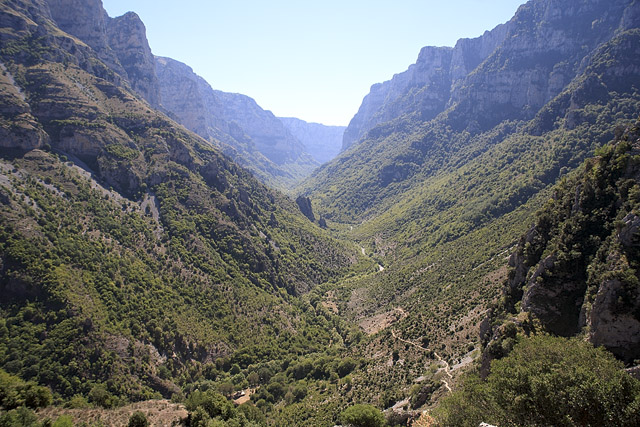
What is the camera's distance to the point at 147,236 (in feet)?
323

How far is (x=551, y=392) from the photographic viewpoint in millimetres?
24766

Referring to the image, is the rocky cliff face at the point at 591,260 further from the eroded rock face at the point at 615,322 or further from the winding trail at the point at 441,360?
the winding trail at the point at 441,360

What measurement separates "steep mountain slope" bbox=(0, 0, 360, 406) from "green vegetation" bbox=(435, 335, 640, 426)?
54251mm

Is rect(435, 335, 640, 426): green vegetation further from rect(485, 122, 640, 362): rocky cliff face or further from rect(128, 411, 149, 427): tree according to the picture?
rect(128, 411, 149, 427): tree

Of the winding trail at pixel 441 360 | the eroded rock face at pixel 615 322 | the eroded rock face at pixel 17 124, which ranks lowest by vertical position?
the winding trail at pixel 441 360

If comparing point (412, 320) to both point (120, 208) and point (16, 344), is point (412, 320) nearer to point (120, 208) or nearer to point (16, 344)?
point (16, 344)

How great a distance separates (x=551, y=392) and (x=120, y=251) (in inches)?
3718

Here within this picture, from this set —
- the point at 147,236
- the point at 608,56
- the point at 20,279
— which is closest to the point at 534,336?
the point at 20,279

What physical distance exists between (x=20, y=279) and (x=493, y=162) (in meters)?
193

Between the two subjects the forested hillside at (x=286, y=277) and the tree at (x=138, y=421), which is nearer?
the forested hillside at (x=286, y=277)

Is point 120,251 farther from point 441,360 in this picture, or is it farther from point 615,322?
point 615,322

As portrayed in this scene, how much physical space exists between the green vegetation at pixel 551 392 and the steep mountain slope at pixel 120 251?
54.3m

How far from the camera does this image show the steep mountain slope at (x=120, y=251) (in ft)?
209

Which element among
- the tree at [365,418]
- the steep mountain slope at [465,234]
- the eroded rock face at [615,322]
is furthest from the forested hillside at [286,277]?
the steep mountain slope at [465,234]
